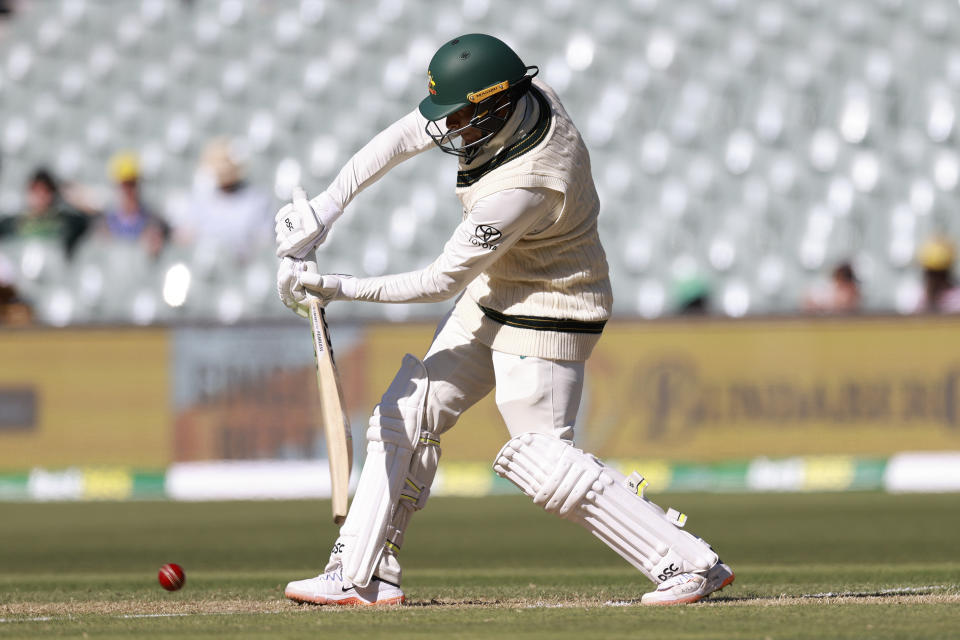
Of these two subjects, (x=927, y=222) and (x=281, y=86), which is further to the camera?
(x=281, y=86)

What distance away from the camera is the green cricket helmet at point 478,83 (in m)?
4.71

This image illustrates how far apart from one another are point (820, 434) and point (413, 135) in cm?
585

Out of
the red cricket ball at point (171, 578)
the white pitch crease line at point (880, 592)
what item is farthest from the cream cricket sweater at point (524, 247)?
the red cricket ball at point (171, 578)

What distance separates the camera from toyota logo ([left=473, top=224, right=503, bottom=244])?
461 centimetres

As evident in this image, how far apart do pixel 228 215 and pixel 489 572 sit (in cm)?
592

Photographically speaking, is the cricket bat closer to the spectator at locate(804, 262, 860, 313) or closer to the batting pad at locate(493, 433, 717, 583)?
the batting pad at locate(493, 433, 717, 583)

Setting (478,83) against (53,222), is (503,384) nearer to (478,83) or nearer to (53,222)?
(478,83)

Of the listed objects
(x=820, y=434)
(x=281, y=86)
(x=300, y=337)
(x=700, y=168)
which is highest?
(x=281, y=86)

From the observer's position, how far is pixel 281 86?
46.0 ft

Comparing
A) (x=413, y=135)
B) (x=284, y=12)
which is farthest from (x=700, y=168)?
(x=413, y=135)

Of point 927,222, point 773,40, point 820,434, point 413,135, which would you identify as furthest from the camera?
point 773,40

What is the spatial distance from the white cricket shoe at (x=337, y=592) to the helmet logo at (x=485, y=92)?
1592 mm

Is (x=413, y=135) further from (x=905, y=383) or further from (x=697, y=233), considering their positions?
(x=697, y=233)

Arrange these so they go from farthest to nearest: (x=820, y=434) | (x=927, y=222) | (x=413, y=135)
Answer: (x=927, y=222) → (x=820, y=434) → (x=413, y=135)
